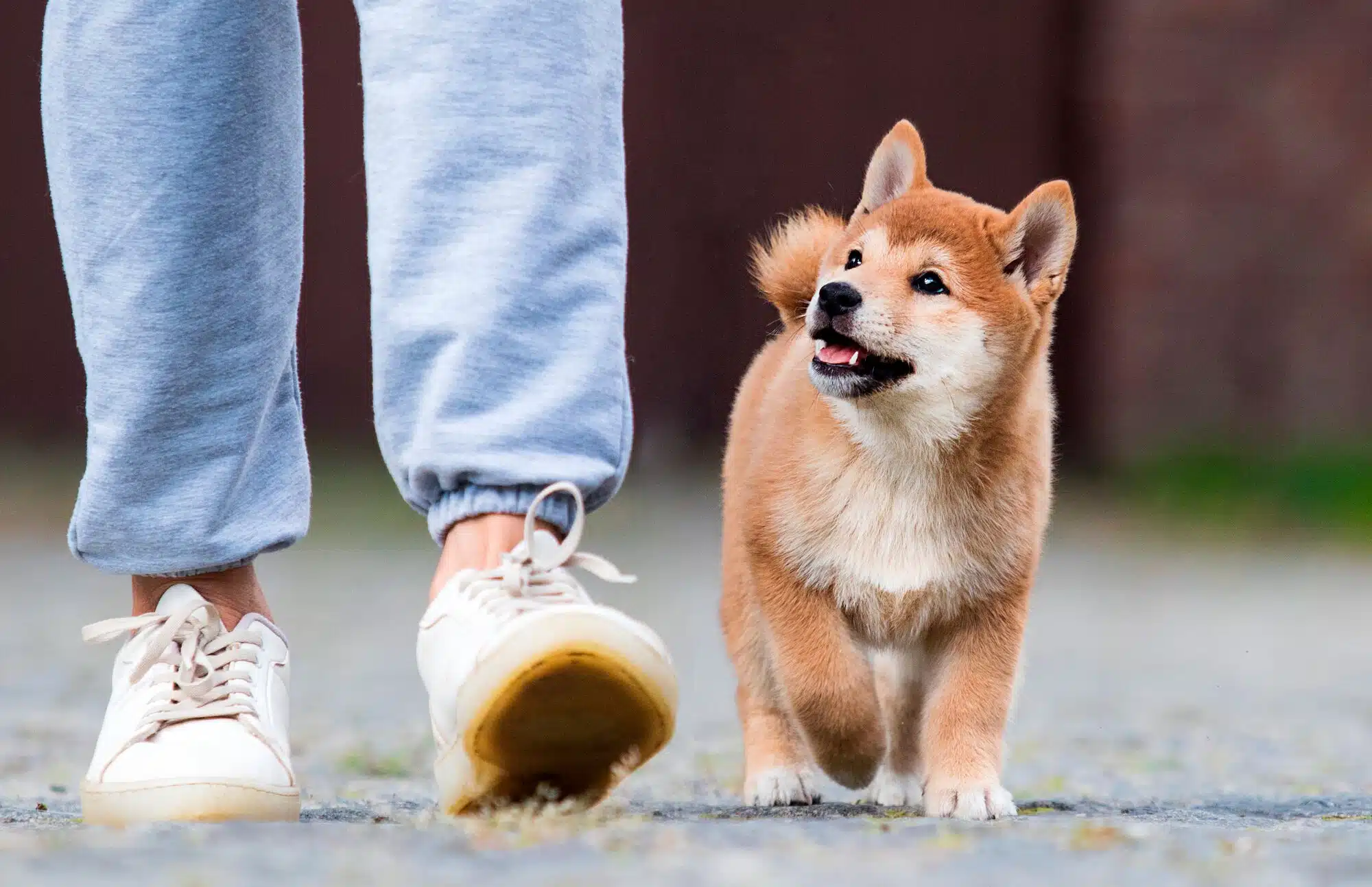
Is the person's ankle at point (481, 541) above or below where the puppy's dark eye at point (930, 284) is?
below

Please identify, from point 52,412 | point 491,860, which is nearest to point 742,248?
point 52,412

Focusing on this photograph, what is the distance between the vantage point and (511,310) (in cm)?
180

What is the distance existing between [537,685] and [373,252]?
0.49m

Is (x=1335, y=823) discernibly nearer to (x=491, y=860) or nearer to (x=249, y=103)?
(x=491, y=860)

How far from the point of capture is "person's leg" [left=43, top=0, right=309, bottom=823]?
1841 millimetres

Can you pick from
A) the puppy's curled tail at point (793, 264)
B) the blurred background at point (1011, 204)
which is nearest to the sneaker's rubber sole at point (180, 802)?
the puppy's curled tail at point (793, 264)

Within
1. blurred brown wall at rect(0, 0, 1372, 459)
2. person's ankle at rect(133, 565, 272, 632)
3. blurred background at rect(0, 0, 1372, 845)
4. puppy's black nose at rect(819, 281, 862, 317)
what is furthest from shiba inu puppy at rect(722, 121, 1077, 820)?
blurred brown wall at rect(0, 0, 1372, 459)

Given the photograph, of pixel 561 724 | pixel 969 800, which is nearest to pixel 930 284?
pixel 969 800

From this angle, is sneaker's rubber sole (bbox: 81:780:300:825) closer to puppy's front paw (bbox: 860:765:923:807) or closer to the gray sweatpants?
the gray sweatpants

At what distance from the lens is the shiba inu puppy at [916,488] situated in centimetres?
212

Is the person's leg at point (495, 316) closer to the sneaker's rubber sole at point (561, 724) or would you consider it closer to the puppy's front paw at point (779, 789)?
the sneaker's rubber sole at point (561, 724)

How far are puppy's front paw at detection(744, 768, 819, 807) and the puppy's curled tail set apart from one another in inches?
23.4

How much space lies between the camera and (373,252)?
1.87 m

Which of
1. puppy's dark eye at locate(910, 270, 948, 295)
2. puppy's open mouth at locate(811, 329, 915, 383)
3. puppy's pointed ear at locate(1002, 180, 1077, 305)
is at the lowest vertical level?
puppy's open mouth at locate(811, 329, 915, 383)
